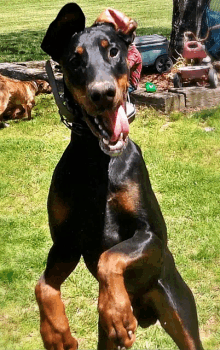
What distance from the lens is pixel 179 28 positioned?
966 cm

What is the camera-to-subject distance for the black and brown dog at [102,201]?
2.24m

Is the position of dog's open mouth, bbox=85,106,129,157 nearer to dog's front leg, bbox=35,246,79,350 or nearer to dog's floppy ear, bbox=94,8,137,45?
dog's floppy ear, bbox=94,8,137,45

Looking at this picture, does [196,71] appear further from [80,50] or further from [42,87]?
[80,50]

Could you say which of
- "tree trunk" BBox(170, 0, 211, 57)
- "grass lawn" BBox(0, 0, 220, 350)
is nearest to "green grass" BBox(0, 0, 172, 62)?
"tree trunk" BBox(170, 0, 211, 57)

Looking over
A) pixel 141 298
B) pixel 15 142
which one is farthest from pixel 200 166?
pixel 141 298

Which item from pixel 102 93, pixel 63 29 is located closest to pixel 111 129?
pixel 102 93

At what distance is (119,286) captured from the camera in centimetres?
217

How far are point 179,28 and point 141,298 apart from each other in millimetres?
7806

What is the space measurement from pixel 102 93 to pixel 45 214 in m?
3.78

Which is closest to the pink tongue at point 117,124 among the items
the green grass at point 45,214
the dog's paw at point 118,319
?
the dog's paw at point 118,319

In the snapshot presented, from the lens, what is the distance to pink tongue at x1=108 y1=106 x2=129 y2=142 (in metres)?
2.24

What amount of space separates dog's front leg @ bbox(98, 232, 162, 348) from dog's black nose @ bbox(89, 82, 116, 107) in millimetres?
591

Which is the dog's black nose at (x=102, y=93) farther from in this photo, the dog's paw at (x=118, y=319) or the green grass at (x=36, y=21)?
the green grass at (x=36, y=21)

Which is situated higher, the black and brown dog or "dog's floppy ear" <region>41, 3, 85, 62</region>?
"dog's floppy ear" <region>41, 3, 85, 62</region>
